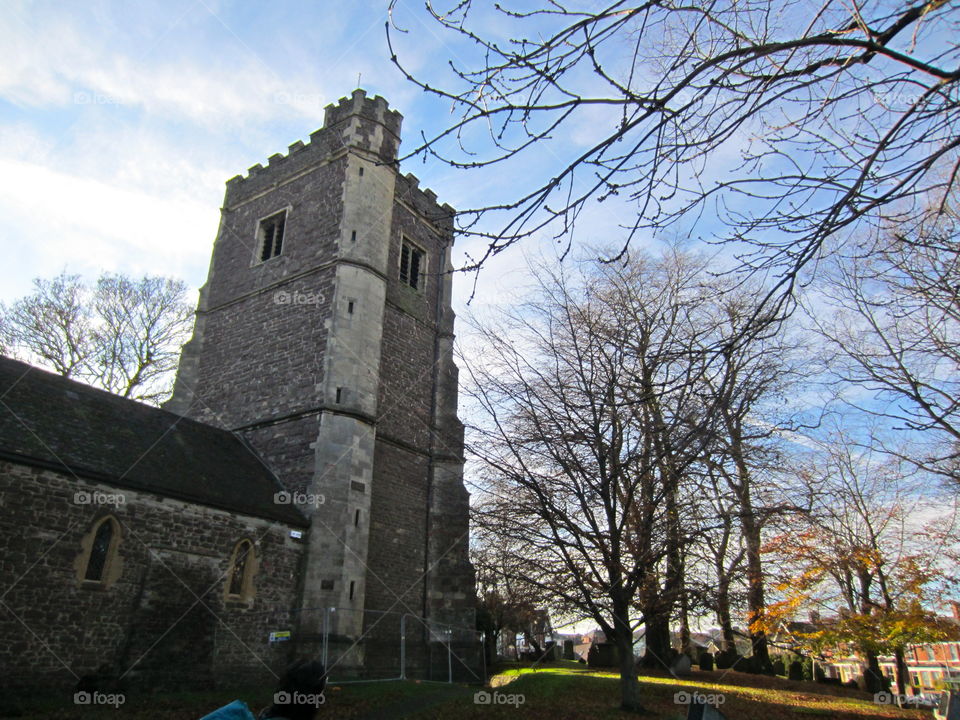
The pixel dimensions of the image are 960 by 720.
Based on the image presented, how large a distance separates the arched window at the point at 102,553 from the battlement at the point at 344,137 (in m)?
11.1

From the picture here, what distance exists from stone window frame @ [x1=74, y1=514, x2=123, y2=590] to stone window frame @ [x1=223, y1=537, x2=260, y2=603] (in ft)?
6.60

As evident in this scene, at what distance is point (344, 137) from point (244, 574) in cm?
1198

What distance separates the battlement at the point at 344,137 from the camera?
17500 mm

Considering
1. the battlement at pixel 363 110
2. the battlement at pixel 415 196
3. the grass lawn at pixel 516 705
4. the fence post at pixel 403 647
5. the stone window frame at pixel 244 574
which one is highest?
the battlement at pixel 363 110

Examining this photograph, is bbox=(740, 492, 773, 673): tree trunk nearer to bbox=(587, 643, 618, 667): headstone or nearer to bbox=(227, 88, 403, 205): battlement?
bbox=(587, 643, 618, 667): headstone

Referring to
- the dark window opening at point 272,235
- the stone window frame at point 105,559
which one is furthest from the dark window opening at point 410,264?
the stone window frame at point 105,559

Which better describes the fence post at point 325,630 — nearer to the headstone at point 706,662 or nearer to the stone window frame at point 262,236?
the stone window frame at point 262,236

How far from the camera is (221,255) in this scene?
1938cm

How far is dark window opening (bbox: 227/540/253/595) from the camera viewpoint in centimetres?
1141

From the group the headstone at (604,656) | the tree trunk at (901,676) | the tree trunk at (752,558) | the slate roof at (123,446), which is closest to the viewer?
the slate roof at (123,446)

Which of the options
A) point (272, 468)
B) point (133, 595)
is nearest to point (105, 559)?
point (133, 595)

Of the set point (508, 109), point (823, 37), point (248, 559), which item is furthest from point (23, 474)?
point (823, 37)

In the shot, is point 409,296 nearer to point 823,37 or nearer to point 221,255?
point 221,255

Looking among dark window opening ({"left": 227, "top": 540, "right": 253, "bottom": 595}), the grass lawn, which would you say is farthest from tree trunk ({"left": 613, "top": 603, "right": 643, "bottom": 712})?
dark window opening ({"left": 227, "top": 540, "right": 253, "bottom": 595})
